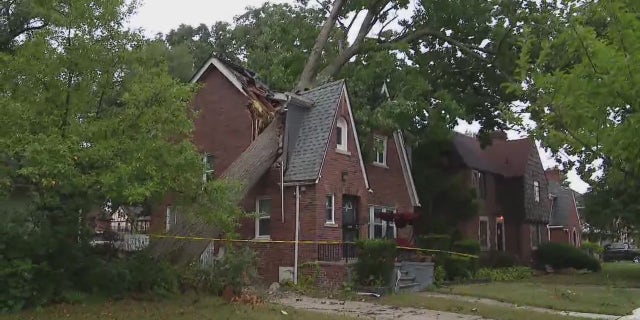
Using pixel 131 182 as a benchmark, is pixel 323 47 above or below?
above

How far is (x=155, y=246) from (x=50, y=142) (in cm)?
442

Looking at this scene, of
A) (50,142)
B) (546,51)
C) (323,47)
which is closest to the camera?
(546,51)

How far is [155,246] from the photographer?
14461 mm

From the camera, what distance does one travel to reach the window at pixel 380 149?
81.8 feet

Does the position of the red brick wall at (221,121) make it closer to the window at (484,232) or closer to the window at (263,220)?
the window at (263,220)

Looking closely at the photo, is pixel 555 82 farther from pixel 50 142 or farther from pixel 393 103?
pixel 393 103

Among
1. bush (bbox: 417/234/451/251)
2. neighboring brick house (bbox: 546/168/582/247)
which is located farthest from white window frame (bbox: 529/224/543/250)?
bush (bbox: 417/234/451/251)

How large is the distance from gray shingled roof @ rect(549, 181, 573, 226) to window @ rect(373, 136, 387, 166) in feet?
109

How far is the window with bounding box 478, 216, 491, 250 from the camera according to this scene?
1407 inches

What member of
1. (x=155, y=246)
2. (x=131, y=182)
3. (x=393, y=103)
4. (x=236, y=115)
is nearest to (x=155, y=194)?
(x=131, y=182)

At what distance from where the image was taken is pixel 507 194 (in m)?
38.8

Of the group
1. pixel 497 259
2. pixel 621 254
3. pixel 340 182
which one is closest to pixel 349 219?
pixel 340 182

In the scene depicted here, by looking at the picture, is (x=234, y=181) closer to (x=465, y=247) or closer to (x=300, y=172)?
(x=300, y=172)

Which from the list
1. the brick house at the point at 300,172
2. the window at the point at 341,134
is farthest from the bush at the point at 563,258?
the window at the point at 341,134
